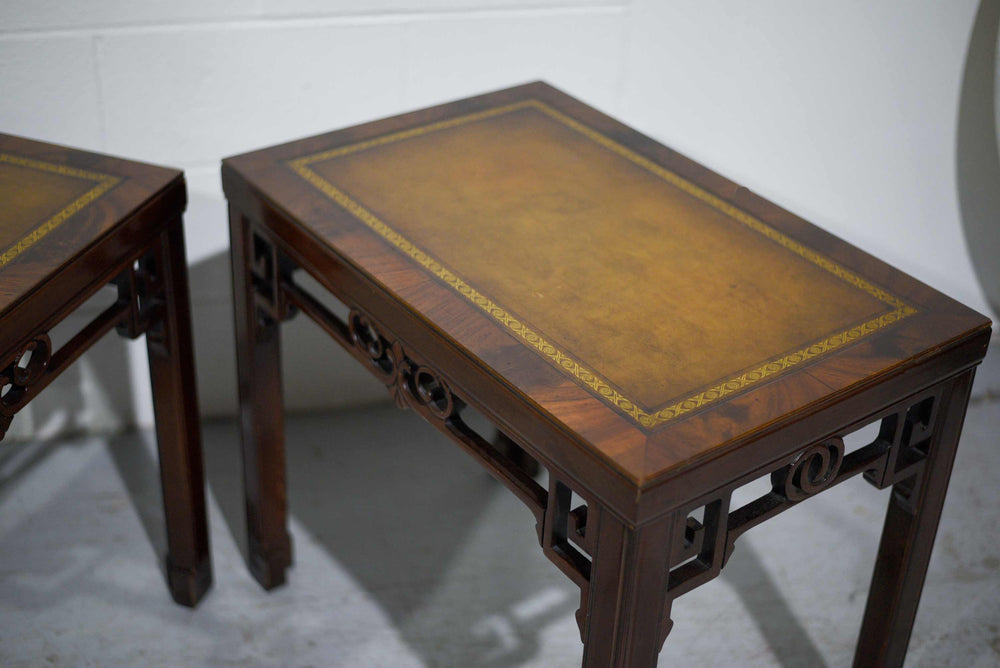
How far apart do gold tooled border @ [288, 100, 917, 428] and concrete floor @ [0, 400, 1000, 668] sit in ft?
1.85

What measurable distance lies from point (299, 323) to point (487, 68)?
48cm

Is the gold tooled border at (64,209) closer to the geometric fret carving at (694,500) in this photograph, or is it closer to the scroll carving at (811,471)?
the geometric fret carving at (694,500)

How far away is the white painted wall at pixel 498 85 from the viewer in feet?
5.26

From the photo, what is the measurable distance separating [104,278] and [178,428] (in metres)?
0.28

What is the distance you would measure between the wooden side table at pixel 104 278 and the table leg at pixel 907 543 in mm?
809

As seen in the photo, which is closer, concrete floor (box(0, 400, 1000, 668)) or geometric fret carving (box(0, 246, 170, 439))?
geometric fret carving (box(0, 246, 170, 439))

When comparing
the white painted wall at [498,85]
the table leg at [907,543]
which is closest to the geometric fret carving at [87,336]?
the white painted wall at [498,85]

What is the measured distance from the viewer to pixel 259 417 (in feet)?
4.86

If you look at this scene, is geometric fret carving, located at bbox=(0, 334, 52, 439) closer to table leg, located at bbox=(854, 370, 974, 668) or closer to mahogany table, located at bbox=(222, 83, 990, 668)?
mahogany table, located at bbox=(222, 83, 990, 668)

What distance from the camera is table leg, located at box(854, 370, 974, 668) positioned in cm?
115

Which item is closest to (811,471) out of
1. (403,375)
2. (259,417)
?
(403,375)

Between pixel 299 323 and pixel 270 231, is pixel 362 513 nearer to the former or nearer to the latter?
pixel 299 323

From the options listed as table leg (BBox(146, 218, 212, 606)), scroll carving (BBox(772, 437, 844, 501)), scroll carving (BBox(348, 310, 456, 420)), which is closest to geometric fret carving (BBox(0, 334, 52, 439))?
table leg (BBox(146, 218, 212, 606))

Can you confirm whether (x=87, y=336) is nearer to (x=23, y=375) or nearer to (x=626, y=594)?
(x=23, y=375)
